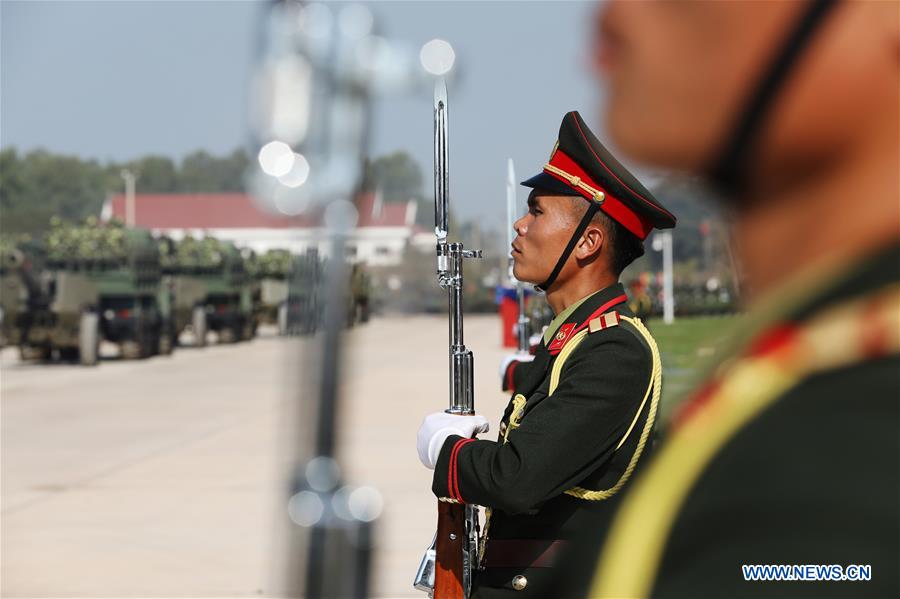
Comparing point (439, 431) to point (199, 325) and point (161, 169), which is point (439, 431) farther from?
point (199, 325)

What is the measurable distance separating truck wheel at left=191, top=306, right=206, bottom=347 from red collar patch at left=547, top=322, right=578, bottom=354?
2405 cm

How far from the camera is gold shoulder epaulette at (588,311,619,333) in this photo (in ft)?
7.86

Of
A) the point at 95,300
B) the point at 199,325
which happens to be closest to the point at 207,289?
the point at 199,325

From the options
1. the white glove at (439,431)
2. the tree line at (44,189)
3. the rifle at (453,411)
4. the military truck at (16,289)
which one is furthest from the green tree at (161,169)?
the tree line at (44,189)

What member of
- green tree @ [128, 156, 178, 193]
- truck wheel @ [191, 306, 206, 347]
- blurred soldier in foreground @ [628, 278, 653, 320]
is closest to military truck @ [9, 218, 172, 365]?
truck wheel @ [191, 306, 206, 347]

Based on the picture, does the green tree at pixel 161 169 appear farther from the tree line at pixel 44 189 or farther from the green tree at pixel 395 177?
the tree line at pixel 44 189

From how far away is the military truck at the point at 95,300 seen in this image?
20359 millimetres

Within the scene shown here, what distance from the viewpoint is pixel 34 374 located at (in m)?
18.7

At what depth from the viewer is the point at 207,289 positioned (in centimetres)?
2745

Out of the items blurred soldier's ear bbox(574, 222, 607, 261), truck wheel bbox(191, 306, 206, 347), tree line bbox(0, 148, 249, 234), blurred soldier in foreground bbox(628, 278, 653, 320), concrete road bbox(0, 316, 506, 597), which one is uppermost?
tree line bbox(0, 148, 249, 234)

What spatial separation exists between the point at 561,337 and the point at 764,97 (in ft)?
5.75

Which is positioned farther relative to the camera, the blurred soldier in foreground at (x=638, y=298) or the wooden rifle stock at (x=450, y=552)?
the blurred soldier in foreground at (x=638, y=298)

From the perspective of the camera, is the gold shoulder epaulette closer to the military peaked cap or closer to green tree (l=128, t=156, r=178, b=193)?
the military peaked cap

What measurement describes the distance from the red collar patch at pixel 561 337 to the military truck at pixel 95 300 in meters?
18.3
